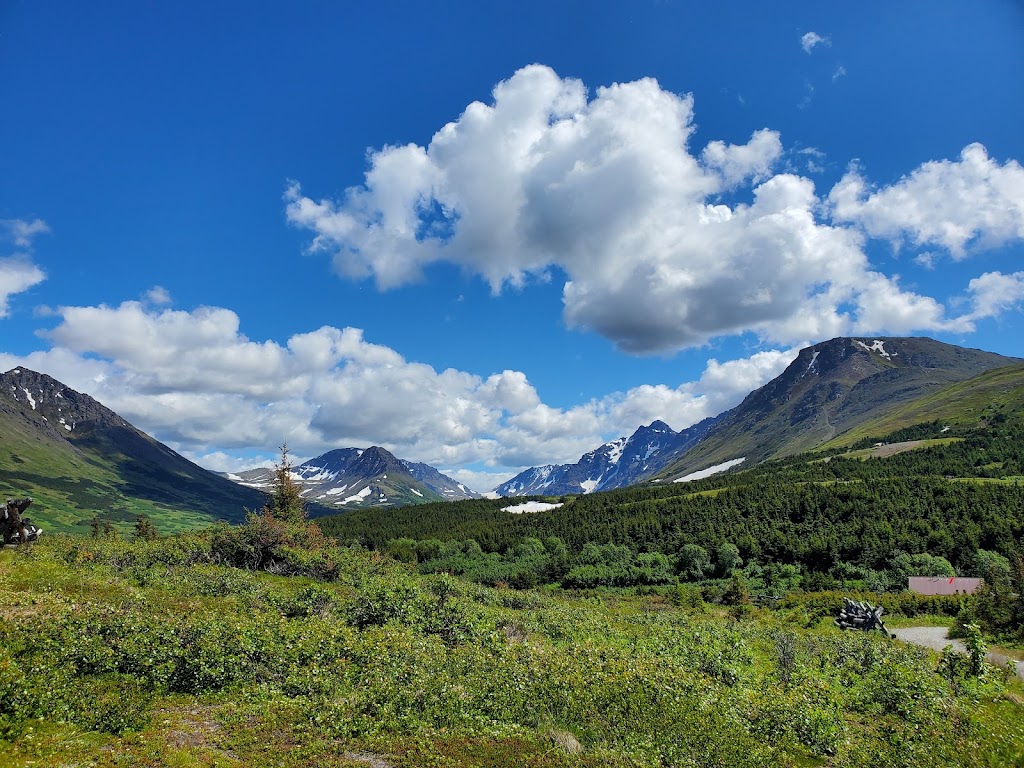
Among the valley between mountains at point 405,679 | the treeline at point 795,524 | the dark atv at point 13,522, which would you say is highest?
the dark atv at point 13,522

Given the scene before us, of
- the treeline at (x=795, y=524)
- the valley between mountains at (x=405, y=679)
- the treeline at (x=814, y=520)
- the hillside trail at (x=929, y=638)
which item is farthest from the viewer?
the treeline at (x=814, y=520)

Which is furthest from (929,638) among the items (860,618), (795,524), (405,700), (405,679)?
(795,524)

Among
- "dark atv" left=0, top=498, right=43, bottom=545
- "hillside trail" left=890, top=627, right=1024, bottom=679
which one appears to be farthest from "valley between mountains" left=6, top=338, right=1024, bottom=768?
"hillside trail" left=890, top=627, right=1024, bottom=679

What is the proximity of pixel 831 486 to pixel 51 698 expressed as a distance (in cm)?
17086

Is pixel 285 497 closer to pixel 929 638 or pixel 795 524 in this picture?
pixel 929 638

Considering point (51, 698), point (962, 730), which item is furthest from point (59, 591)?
point (962, 730)

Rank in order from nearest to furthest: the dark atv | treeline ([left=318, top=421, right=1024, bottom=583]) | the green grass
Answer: the green grass → the dark atv → treeline ([left=318, top=421, right=1024, bottom=583])

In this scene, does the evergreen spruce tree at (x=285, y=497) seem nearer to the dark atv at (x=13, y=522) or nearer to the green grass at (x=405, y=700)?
the dark atv at (x=13, y=522)

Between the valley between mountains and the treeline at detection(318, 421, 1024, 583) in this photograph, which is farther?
the treeline at detection(318, 421, 1024, 583)

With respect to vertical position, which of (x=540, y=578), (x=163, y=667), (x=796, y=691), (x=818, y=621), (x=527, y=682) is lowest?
(x=540, y=578)

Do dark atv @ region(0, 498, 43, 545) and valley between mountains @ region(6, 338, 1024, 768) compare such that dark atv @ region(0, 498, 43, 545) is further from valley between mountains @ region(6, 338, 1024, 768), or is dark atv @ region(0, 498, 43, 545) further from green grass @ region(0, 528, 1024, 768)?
green grass @ region(0, 528, 1024, 768)

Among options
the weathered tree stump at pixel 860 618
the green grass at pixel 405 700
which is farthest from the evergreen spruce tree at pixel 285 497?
the weathered tree stump at pixel 860 618

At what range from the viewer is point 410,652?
2002 centimetres

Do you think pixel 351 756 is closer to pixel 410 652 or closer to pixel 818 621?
pixel 410 652
